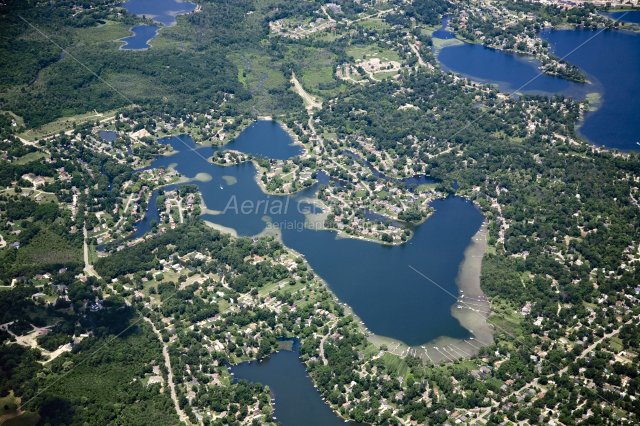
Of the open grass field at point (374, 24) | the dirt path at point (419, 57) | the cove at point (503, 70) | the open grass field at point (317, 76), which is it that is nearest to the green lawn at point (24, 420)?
the open grass field at point (317, 76)

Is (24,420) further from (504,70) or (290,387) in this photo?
(504,70)

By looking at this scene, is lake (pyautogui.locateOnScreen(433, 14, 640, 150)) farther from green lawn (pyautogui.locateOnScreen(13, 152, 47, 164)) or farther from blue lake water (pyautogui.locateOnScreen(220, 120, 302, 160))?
green lawn (pyautogui.locateOnScreen(13, 152, 47, 164))

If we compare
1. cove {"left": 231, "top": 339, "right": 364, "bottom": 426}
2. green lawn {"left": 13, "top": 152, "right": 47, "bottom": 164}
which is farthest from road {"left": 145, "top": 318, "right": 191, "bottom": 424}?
green lawn {"left": 13, "top": 152, "right": 47, "bottom": 164}

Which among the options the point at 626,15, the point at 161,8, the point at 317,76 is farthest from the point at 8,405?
the point at 626,15

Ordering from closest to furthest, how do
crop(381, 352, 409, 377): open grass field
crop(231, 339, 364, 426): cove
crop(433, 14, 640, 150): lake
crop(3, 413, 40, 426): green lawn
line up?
crop(3, 413, 40, 426): green lawn
crop(231, 339, 364, 426): cove
crop(381, 352, 409, 377): open grass field
crop(433, 14, 640, 150): lake

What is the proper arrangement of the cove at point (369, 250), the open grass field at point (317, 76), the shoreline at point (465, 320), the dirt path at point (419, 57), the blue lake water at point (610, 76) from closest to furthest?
the shoreline at point (465, 320) < the cove at point (369, 250) < the blue lake water at point (610, 76) < the open grass field at point (317, 76) < the dirt path at point (419, 57)

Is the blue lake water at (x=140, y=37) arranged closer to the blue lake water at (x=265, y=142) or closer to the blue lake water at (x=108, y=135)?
the blue lake water at (x=108, y=135)
